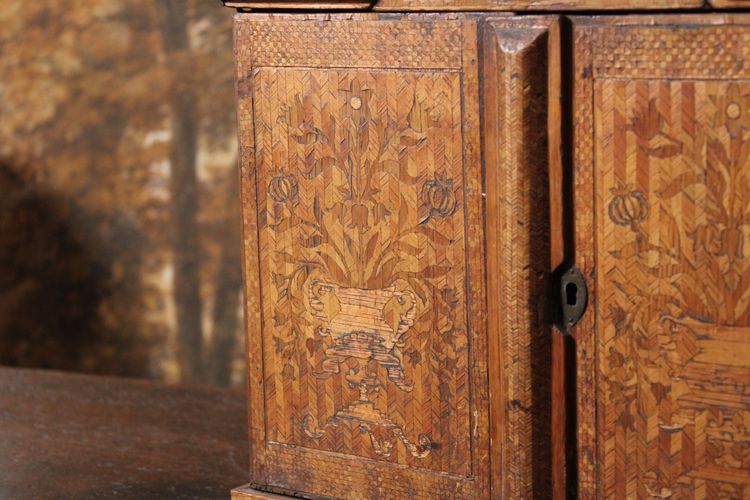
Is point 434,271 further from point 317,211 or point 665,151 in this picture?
point 665,151

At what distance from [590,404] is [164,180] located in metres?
2.21

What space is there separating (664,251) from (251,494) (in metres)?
0.73

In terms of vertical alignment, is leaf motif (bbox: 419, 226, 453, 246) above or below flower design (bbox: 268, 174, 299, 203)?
below

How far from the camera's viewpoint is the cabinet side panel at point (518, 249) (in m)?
1.67

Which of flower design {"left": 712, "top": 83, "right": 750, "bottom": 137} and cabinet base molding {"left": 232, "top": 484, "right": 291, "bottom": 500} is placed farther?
cabinet base molding {"left": 232, "top": 484, "right": 291, "bottom": 500}

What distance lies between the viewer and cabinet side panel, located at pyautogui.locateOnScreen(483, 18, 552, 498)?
5.46ft

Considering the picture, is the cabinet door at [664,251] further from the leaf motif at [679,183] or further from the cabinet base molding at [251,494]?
the cabinet base molding at [251,494]

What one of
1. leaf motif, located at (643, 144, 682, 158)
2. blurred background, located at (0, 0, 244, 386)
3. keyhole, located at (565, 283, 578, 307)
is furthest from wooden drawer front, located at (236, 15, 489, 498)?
blurred background, located at (0, 0, 244, 386)

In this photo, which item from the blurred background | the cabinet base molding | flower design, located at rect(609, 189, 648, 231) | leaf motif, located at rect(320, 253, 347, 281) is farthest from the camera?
the blurred background

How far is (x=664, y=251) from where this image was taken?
Answer: 1.63 metres

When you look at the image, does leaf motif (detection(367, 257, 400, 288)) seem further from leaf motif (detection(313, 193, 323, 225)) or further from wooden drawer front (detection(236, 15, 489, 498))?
leaf motif (detection(313, 193, 323, 225))

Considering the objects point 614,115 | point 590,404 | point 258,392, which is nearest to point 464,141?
point 614,115

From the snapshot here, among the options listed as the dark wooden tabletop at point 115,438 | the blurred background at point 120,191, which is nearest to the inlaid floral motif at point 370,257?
the dark wooden tabletop at point 115,438

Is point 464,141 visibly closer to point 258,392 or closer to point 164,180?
point 258,392
